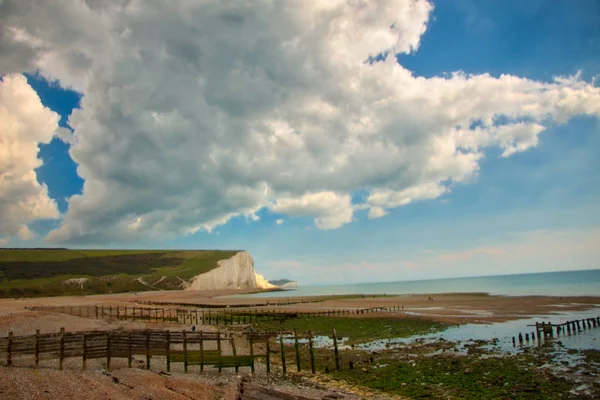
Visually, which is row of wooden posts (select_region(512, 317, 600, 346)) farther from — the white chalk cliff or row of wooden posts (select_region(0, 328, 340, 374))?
the white chalk cliff

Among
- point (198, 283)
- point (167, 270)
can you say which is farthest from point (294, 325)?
point (167, 270)

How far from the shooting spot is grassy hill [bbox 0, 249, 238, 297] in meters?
132

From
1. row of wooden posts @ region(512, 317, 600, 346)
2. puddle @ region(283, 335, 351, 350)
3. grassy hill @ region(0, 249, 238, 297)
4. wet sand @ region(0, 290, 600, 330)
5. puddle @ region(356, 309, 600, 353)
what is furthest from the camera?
grassy hill @ region(0, 249, 238, 297)

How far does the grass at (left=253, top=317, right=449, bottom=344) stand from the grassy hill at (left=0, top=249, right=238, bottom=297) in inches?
4326

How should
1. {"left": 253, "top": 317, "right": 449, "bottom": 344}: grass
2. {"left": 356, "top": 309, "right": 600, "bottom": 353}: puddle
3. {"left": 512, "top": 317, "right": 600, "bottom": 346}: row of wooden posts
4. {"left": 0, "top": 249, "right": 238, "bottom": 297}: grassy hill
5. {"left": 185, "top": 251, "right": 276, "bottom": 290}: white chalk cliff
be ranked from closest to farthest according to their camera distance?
1. {"left": 356, "top": 309, "right": 600, "bottom": 353}: puddle
2. {"left": 512, "top": 317, "right": 600, "bottom": 346}: row of wooden posts
3. {"left": 253, "top": 317, "right": 449, "bottom": 344}: grass
4. {"left": 0, "top": 249, "right": 238, "bottom": 297}: grassy hill
5. {"left": 185, "top": 251, "right": 276, "bottom": 290}: white chalk cliff

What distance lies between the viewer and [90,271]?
6097 inches

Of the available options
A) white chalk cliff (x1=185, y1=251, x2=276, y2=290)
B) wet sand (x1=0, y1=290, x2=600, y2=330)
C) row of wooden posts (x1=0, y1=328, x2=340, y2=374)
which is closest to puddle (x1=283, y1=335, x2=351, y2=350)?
row of wooden posts (x1=0, y1=328, x2=340, y2=374)

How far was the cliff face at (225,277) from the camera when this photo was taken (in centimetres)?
16388

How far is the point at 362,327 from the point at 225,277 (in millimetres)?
146723

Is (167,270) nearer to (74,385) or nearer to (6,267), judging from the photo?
(6,267)

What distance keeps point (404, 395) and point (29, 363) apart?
1676cm

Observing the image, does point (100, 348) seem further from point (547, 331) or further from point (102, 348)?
point (547, 331)

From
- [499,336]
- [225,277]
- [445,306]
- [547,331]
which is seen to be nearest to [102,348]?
[499,336]

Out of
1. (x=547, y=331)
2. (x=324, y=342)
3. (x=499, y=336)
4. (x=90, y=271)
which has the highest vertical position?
(x=90, y=271)
